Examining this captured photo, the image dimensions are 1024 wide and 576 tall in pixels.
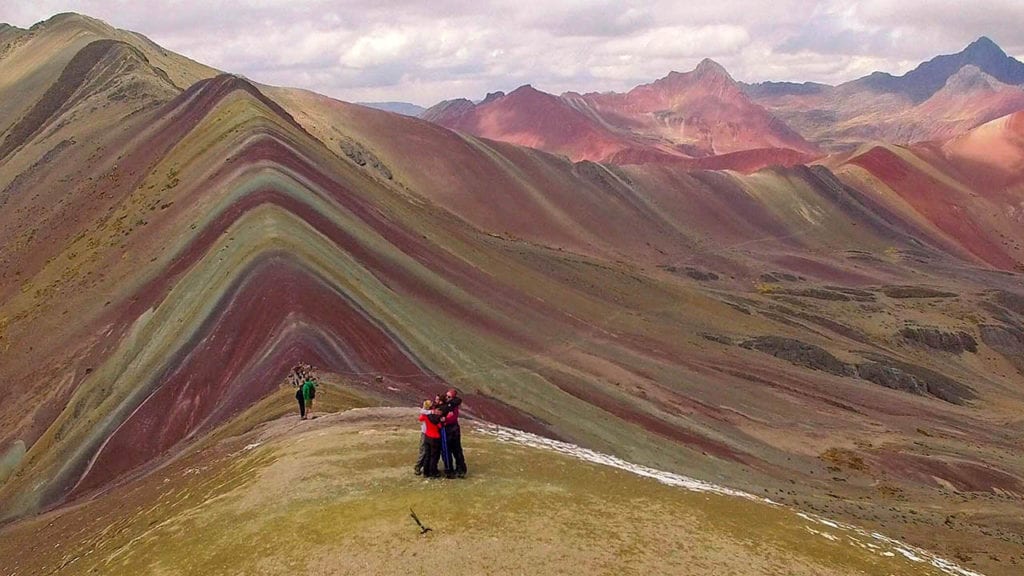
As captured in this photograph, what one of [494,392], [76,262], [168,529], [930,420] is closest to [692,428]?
[494,392]

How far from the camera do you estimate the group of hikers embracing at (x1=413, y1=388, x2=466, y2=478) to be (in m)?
18.3

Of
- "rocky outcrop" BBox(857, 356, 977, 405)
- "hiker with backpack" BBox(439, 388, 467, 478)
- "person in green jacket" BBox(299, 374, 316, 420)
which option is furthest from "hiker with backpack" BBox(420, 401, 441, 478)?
"rocky outcrop" BBox(857, 356, 977, 405)

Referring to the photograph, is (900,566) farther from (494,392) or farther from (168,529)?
(494,392)

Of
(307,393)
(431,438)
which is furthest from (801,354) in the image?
(431,438)

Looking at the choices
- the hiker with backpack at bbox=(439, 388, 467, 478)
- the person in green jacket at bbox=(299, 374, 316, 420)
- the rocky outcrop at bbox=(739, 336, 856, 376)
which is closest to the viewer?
the hiker with backpack at bbox=(439, 388, 467, 478)

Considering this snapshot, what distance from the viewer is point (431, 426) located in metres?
18.3

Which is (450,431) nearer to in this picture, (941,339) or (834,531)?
(834,531)

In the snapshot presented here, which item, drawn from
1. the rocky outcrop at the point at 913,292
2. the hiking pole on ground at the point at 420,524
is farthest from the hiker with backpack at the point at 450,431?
the rocky outcrop at the point at 913,292

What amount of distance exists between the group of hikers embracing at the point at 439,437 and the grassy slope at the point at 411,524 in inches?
22.2

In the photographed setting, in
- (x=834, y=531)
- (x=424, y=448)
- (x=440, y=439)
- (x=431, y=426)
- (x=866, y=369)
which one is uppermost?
(x=431, y=426)

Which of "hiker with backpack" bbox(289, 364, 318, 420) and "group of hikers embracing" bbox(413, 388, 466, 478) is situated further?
"hiker with backpack" bbox(289, 364, 318, 420)

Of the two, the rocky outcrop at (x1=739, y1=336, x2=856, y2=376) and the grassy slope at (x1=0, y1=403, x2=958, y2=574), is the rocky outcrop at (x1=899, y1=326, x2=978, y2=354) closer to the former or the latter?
the rocky outcrop at (x1=739, y1=336, x2=856, y2=376)

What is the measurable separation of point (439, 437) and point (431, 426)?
403 mm

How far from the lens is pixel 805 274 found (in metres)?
131
